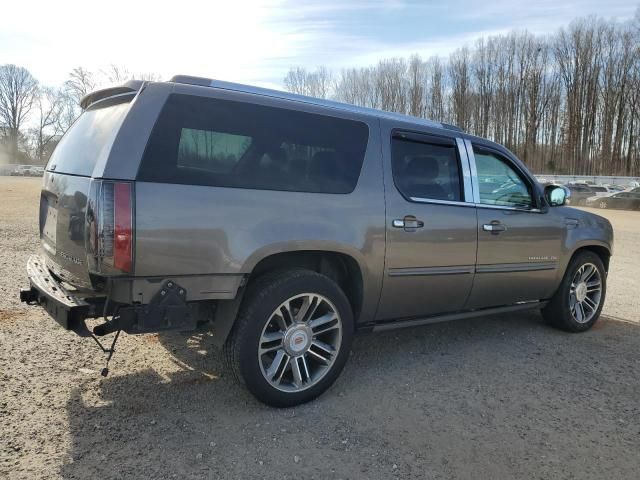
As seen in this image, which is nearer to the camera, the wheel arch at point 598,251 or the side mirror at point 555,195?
the side mirror at point 555,195

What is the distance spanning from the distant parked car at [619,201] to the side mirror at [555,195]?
1161 inches

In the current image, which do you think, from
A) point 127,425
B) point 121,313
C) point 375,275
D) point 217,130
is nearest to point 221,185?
point 217,130

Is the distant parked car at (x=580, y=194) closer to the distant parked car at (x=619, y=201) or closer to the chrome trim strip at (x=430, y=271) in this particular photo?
the distant parked car at (x=619, y=201)

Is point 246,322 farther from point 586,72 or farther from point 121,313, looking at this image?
point 586,72

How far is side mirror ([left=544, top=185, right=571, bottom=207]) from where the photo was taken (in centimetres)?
504

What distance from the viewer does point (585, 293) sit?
17.9ft

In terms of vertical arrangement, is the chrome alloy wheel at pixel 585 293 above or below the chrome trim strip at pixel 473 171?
below

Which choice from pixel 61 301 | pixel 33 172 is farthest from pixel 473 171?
pixel 33 172

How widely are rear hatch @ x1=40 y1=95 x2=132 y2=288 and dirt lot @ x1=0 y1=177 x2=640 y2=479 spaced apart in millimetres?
859

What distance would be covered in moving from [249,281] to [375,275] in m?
0.92

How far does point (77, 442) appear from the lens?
2.87 metres

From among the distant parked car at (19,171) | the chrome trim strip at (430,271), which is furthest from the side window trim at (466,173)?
the distant parked car at (19,171)

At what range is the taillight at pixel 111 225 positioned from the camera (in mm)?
2732

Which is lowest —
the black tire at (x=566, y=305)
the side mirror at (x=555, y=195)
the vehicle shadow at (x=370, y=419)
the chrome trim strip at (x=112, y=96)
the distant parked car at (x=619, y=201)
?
the vehicle shadow at (x=370, y=419)
